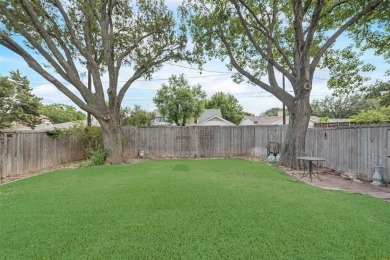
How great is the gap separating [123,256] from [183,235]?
64cm

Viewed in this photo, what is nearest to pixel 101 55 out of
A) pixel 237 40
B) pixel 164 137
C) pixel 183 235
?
pixel 164 137

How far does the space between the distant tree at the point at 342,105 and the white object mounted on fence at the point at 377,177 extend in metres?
31.4

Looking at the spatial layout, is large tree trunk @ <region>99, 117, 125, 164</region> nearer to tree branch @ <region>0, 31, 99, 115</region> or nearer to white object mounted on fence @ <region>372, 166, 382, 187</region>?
tree branch @ <region>0, 31, 99, 115</region>

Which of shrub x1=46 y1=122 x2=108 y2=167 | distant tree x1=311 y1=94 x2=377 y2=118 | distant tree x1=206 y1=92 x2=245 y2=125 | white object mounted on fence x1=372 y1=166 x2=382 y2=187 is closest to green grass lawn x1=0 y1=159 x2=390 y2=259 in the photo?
white object mounted on fence x1=372 y1=166 x2=382 y2=187

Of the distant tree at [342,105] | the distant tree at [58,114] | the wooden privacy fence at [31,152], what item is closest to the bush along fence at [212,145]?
the wooden privacy fence at [31,152]

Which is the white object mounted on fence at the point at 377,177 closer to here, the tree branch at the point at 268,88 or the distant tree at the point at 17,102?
the tree branch at the point at 268,88

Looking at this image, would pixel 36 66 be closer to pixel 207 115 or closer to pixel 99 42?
pixel 99 42

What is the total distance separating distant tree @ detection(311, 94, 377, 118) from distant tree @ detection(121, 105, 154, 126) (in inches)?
1073

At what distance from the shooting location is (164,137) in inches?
467

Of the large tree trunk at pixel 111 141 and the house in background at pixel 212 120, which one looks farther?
the house in background at pixel 212 120

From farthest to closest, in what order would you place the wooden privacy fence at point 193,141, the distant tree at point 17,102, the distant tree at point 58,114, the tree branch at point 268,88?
the distant tree at point 58,114
the distant tree at point 17,102
the wooden privacy fence at point 193,141
the tree branch at point 268,88

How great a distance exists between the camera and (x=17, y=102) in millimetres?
17328

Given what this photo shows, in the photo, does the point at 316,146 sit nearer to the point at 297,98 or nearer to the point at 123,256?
the point at 297,98

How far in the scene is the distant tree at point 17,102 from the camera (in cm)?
1659
